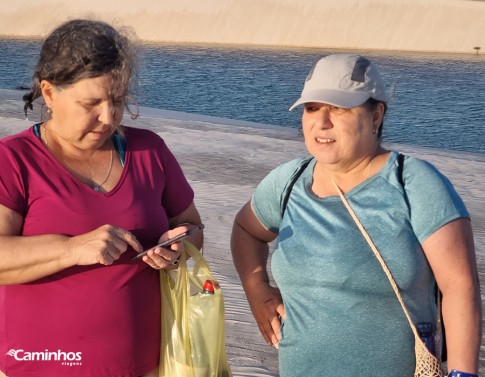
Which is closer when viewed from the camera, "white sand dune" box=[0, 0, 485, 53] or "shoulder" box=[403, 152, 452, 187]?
"shoulder" box=[403, 152, 452, 187]

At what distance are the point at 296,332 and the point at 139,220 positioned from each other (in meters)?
0.55

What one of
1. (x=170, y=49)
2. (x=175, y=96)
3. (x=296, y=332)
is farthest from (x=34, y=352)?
(x=170, y=49)

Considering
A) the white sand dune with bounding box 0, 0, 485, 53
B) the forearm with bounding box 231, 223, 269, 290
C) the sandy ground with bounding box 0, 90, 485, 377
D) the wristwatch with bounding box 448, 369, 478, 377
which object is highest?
the wristwatch with bounding box 448, 369, 478, 377

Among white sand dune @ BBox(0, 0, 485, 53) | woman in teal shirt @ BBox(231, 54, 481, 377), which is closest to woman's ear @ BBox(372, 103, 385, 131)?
woman in teal shirt @ BBox(231, 54, 481, 377)

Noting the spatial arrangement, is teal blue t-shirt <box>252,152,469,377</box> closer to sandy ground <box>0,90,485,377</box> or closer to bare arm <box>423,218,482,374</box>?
bare arm <box>423,218,482,374</box>

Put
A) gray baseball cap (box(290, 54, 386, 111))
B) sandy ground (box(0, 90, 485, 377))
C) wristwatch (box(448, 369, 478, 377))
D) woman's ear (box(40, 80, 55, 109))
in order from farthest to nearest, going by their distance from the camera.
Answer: sandy ground (box(0, 90, 485, 377)) < woman's ear (box(40, 80, 55, 109)) < gray baseball cap (box(290, 54, 386, 111)) < wristwatch (box(448, 369, 478, 377))

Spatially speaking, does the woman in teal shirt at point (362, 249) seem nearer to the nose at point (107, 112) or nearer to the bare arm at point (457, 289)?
the bare arm at point (457, 289)

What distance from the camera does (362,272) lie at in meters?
2.72

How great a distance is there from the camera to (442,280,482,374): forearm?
8.72ft

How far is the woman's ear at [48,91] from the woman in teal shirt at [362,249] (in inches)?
27.4

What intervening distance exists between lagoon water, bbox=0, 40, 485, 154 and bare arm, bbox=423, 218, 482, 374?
11086 mm

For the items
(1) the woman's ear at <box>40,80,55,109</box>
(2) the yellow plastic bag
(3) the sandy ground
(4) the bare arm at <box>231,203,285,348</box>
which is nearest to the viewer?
(1) the woman's ear at <box>40,80,55,109</box>

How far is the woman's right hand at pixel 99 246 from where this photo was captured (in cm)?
267

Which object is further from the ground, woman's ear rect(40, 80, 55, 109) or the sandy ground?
woman's ear rect(40, 80, 55, 109)
